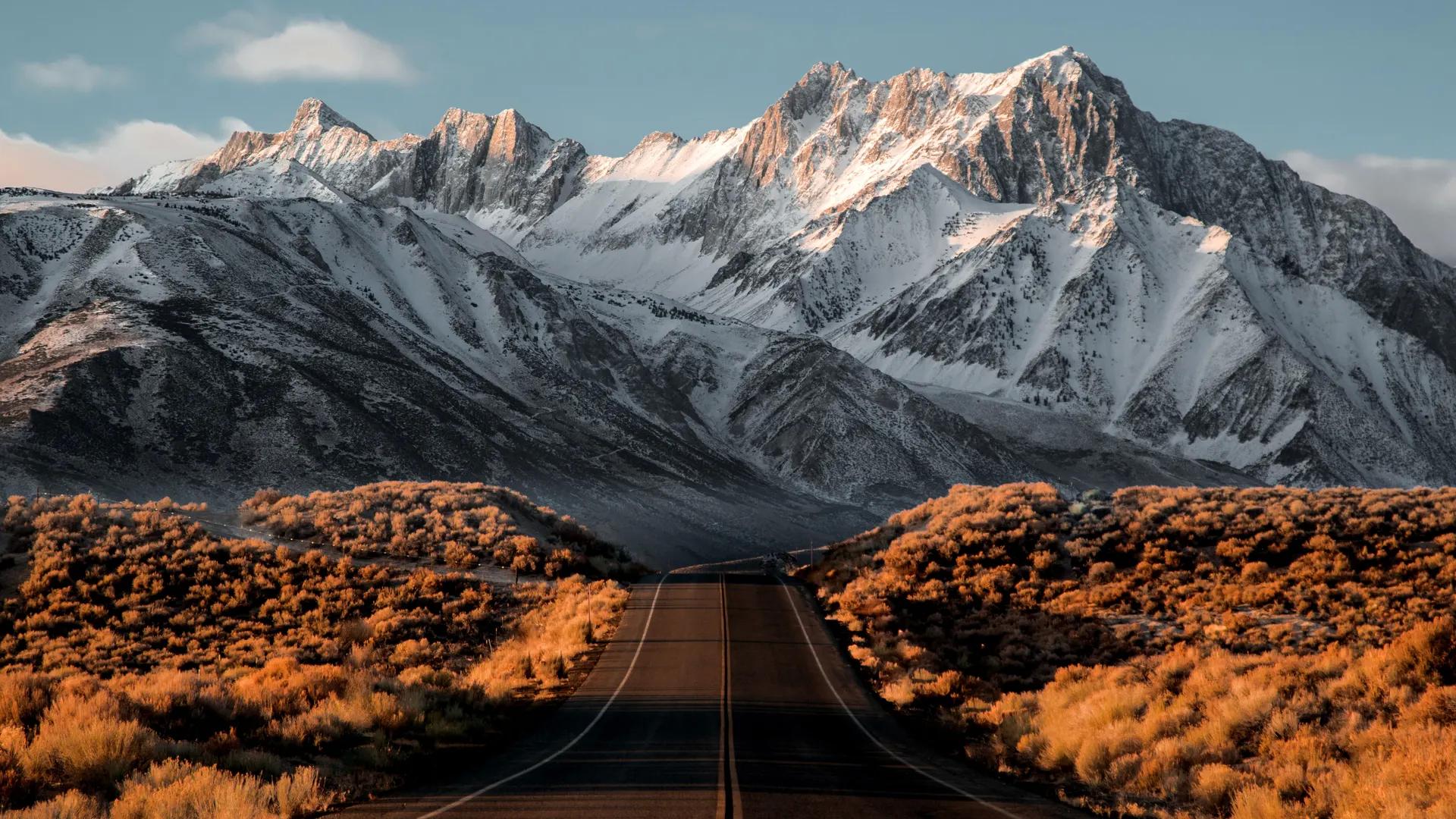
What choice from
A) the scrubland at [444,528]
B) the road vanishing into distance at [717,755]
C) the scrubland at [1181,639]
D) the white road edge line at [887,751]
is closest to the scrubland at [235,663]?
the road vanishing into distance at [717,755]

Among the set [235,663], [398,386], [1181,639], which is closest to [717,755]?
[235,663]

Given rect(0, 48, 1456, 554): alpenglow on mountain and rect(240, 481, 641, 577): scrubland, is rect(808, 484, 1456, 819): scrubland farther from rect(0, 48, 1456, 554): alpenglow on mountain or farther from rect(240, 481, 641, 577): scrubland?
rect(0, 48, 1456, 554): alpenglow on mountain

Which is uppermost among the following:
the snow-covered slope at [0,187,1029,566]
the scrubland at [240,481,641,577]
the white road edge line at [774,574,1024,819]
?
the snow-covered slope at [0,187,1029,566]

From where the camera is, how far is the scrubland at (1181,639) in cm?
1410

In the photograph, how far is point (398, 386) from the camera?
105 meters

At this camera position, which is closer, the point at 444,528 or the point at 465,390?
the point at 444,528

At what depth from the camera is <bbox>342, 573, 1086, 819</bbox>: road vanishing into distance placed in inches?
539

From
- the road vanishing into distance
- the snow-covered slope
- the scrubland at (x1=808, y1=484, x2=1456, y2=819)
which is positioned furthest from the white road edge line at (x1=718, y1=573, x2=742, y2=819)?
the snow-covered slope

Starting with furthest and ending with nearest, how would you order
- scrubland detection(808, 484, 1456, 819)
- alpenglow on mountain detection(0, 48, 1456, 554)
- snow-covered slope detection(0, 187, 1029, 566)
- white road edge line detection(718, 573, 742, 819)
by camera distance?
alpenglow on mountain detection(0, 48, 1456, 554) < snow-covered slope detection(0, 187, 1029, 566) < scrubland detection(808, 484, 1456, 819) < white road edge line detection(718, 573, 742, 819)

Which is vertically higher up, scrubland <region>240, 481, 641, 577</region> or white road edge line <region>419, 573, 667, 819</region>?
scrubland <region>240, 481, 641, 577</region>

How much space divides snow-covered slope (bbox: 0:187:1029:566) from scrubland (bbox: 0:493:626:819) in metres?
41.1

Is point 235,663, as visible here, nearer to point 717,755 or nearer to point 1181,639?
point 717,755

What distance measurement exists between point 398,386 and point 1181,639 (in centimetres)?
9064

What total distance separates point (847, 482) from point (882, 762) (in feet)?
401
